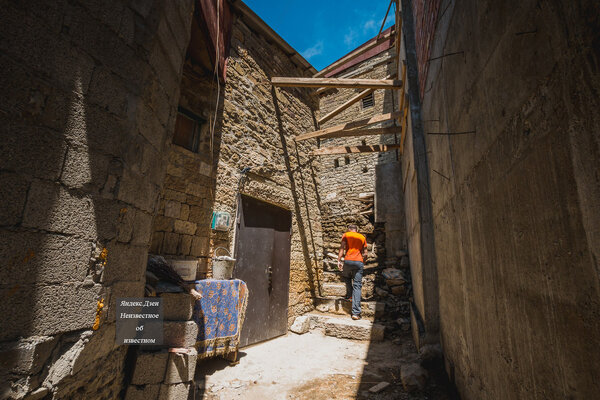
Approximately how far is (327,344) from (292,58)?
6.45 metres

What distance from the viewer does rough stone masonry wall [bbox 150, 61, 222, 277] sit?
11.6ft

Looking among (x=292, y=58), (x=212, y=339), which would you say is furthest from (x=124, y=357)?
(x=292, y=58)

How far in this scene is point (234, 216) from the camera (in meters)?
4.54

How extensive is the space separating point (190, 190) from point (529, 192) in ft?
12.4

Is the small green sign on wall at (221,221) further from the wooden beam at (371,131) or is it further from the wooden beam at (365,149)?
the wooden beam at (365,149)

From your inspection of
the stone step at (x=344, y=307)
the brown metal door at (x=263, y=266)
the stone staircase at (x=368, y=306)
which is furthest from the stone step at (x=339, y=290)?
the brown metal door at (x=263, y=266)

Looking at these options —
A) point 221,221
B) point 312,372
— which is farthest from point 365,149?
point 312,372

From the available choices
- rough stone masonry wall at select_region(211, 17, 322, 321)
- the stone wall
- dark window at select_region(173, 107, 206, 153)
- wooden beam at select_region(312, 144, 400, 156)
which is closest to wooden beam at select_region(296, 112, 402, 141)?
wooden beam at select_region(312, 144, 400, 156)

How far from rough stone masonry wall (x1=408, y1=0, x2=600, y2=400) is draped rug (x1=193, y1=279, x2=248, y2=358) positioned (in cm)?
261

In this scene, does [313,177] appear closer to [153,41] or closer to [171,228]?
[171,228]

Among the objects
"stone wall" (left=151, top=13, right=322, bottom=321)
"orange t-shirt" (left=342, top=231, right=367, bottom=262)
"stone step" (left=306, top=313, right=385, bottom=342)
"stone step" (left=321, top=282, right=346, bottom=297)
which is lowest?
"stone step" (left=306, top=313, right=385, bottom=342)

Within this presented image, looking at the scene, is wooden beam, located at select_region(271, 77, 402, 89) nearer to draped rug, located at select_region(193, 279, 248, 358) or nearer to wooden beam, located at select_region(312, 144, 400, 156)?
wooden beam, located at select_region(312, 144, 400, 156)

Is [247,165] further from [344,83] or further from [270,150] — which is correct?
[344,83]

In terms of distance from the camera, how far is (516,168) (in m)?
1.06
